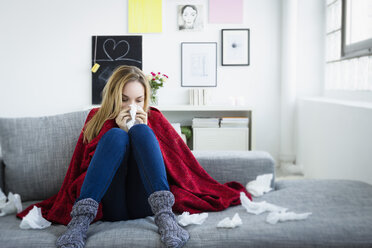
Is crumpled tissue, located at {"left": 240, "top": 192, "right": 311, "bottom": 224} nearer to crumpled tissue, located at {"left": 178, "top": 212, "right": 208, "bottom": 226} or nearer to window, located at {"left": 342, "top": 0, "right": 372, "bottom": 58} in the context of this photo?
crumpled tissue, located at {"left": 178, "top": 212, "right": 208, "bottom": 226}

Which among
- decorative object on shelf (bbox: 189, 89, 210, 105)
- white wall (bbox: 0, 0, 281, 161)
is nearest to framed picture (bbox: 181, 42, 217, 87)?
white wall (bbox: 0, 0, 281, 161)

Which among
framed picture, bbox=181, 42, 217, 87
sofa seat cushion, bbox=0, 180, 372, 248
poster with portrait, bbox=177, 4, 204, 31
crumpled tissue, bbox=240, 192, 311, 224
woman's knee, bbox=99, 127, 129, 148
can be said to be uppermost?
poster with portrait, bbox=177, 4, 204, 31

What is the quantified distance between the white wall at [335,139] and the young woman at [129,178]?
86 cm

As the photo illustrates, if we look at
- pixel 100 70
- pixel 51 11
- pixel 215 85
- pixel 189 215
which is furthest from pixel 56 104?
pixel 189 215

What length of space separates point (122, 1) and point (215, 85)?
1388 millimetres

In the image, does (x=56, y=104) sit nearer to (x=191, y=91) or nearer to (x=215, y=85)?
(x=191, y=91)

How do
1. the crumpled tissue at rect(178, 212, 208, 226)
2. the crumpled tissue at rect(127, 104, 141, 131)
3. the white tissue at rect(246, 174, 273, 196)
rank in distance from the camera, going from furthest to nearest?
the white tissue at rect(246, 174, 273, 196), the crumpled tissue at rect(127, 104, 141, 131), the crumpled tissue at rect(178, 212, 208, 226)

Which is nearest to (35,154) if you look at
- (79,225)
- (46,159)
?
(46,159)

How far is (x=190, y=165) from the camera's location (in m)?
2.01

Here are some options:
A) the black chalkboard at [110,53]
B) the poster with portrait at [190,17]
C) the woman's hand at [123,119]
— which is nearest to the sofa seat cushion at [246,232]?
the woman's hand at [123,119]

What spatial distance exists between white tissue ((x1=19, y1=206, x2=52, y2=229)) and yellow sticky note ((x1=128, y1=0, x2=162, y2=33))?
307 centimetres

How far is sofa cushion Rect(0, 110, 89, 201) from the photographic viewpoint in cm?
199

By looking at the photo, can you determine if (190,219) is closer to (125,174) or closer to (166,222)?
(166,222)

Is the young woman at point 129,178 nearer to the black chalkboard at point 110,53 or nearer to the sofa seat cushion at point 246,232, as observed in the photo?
the sofa seat cushion at point 246,232
